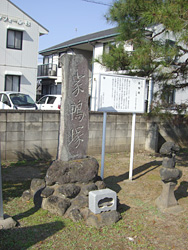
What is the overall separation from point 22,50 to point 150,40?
14.1 meters

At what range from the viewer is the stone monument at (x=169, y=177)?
16.5 ft

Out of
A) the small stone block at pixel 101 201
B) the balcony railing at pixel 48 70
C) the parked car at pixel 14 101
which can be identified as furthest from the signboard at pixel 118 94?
the balcony railing at pixel 48 70

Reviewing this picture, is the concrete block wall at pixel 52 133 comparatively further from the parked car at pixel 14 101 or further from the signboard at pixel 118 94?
the parked car at pixel 14 101

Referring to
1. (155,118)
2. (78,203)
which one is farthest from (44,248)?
(155,118)

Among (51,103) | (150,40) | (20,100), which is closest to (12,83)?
(51,103)

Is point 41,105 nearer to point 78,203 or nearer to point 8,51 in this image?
point 8,51

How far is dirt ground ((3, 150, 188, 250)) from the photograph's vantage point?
4223mm

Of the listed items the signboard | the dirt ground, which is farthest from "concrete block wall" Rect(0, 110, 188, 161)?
the signboard

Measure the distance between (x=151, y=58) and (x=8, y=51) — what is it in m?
14.6

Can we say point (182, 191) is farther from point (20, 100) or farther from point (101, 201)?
point (20, 100)

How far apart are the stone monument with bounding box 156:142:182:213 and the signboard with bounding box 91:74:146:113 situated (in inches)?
64.8

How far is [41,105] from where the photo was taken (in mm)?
15391

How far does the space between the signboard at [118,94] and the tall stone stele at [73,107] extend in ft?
2.20

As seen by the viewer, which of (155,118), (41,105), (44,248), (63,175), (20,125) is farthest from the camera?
(41,105)
